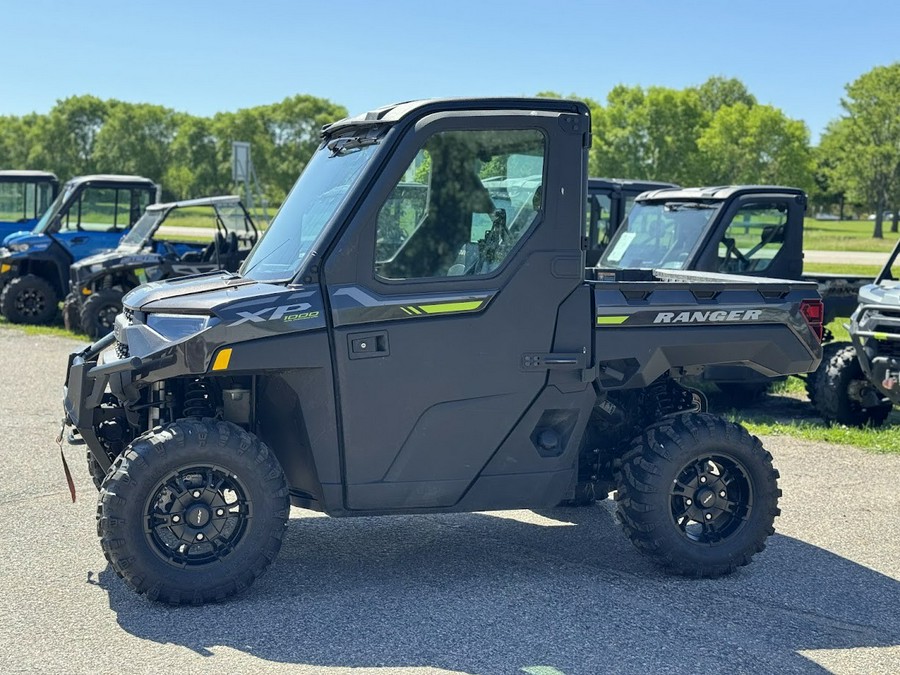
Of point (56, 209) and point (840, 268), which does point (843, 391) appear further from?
point (840, 268)

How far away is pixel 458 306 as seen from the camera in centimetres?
521

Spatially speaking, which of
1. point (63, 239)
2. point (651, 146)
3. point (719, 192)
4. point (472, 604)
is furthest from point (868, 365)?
point (651, 146)

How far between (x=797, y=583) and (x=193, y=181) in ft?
265

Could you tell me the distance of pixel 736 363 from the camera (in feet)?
19.2

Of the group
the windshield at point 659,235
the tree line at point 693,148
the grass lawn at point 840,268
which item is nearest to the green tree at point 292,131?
the tree line at point 693,148

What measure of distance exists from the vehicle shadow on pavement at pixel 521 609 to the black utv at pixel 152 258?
9.07 metres

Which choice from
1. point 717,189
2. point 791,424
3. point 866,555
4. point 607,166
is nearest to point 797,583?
point 866,555

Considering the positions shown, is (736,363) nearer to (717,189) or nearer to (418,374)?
(418,374)

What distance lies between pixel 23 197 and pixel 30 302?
4005 millimetres

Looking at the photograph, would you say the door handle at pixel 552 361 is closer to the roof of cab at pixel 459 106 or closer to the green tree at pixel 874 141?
the roof of cab at pixel 459 106

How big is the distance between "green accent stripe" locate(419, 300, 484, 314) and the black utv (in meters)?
9.73

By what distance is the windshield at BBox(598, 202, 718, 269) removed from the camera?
10.8m

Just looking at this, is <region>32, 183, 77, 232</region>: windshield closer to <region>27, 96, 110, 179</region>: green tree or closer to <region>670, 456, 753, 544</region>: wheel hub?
<region>670, 456, 753, 544</region>: wheel hub

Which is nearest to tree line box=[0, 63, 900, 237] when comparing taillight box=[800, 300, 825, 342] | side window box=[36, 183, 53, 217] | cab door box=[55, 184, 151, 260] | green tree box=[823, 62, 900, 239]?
green tree box=[823, 62, 900, 239]
